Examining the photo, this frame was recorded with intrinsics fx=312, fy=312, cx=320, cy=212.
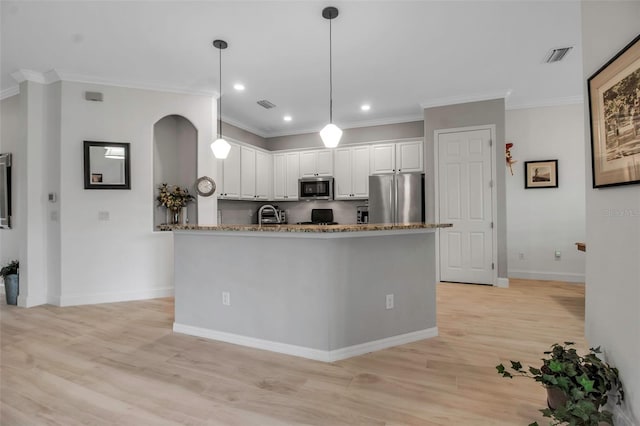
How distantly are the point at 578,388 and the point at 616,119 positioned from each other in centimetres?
127

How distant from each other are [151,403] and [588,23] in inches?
131

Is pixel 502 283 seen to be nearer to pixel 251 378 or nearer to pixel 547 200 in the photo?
pixel 547 200

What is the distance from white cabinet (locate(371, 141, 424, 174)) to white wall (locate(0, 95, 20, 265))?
5211 mm

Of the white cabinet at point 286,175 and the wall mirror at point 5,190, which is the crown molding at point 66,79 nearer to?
the wall mirror at point 5,190

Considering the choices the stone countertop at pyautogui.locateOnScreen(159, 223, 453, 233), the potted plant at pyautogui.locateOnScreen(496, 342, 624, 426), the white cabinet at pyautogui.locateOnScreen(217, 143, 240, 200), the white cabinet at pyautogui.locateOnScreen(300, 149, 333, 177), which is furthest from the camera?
the white cabinet at pyautogui.locateOnScreen(300, 149, 333, 177)

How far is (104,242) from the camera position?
389cm

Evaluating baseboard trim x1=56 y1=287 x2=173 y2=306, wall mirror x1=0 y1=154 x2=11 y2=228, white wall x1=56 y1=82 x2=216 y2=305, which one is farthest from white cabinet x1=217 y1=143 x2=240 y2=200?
wall mirror x1=0 y1=154 x2=11 y2=228

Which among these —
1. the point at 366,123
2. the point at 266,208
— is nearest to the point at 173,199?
the point at 266,208

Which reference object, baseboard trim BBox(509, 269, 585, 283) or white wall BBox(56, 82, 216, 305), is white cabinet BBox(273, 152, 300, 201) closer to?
white wall BBox(56, 82, 216, 305)

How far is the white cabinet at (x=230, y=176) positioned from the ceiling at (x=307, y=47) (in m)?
0.95

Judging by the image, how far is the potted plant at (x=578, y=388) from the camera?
4.37 ft

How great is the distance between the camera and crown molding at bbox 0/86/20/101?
414 cm

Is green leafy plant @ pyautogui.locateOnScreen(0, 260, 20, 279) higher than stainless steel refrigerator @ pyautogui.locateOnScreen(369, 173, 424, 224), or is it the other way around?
stainless steel refrigerator @ pyautogui.locateOnScreen(369, 173, 424, 224)

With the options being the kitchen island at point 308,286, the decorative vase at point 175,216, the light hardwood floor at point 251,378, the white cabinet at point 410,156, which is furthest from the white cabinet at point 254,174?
the light hardwood floor at point 251,378
